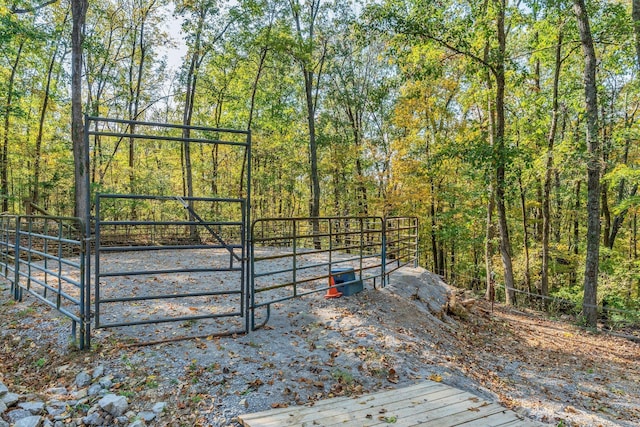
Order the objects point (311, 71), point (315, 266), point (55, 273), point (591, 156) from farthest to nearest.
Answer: point (311, 71)
point (591, 156)
point (315, 266)
point (55, 273)

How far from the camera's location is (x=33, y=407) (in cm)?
298

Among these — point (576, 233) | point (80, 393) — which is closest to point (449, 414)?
point (80, 393)

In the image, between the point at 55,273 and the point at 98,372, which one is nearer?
the point at 98,372

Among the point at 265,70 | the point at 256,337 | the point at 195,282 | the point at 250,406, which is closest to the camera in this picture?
the point at 250,406

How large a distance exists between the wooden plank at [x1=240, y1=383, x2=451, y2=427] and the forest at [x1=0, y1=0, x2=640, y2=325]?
339 inches

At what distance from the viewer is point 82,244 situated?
3.84m

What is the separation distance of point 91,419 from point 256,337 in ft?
6.50

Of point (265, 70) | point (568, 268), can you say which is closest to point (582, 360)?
point (568, 268)

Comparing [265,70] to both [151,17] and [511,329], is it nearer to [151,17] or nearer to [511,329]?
[151,17]

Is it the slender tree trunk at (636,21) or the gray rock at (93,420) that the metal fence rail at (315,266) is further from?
the slender tree trunk at (636,21)

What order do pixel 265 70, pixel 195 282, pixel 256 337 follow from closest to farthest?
pixel 256 337 → pixel 195 282 → pixel 265 70

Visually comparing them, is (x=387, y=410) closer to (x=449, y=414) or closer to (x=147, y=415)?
(x=449, y=414)

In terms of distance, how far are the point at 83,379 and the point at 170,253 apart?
11.1 meters

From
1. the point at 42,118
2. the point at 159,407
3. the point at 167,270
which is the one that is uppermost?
the point at 42,118
